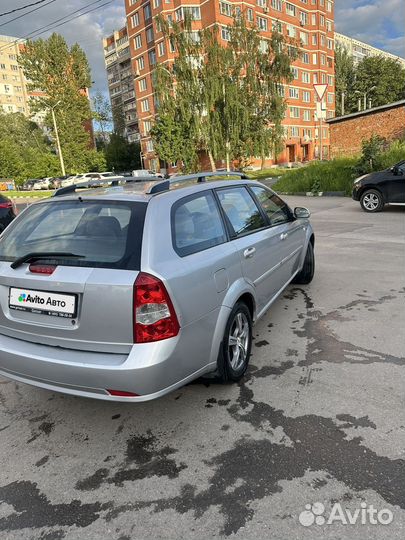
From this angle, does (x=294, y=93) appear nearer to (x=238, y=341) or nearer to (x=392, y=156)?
(x=392, y=156)

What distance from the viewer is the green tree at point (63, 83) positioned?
5253 cm

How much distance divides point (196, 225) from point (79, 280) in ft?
3.18

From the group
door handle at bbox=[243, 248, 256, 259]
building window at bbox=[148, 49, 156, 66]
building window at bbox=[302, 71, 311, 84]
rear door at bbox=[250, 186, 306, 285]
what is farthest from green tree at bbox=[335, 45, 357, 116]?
door handle at bbox=[243, 248, 256, 259]

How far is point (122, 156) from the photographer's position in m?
57.1

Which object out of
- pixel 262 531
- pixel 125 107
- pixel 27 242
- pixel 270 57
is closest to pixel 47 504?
pixel 262 531

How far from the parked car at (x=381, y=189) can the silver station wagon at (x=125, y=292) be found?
909cm

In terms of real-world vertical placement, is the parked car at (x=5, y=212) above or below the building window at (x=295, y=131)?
below

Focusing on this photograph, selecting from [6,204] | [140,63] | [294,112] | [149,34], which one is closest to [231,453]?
[6,204]

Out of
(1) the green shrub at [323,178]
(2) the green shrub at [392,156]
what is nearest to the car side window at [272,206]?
(2) the green shrub at [392,156]

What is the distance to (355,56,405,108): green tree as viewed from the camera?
213 ft

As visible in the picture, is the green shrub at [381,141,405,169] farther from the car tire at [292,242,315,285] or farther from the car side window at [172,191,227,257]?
the car side window at [172,191,227,257]

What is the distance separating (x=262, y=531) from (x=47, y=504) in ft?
3.84

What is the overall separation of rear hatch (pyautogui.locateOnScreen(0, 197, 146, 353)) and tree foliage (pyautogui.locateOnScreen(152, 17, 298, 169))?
31.3 meters

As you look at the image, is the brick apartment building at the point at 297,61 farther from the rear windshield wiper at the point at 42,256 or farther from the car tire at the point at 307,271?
the rear windshield wiper at the point at 42,256
